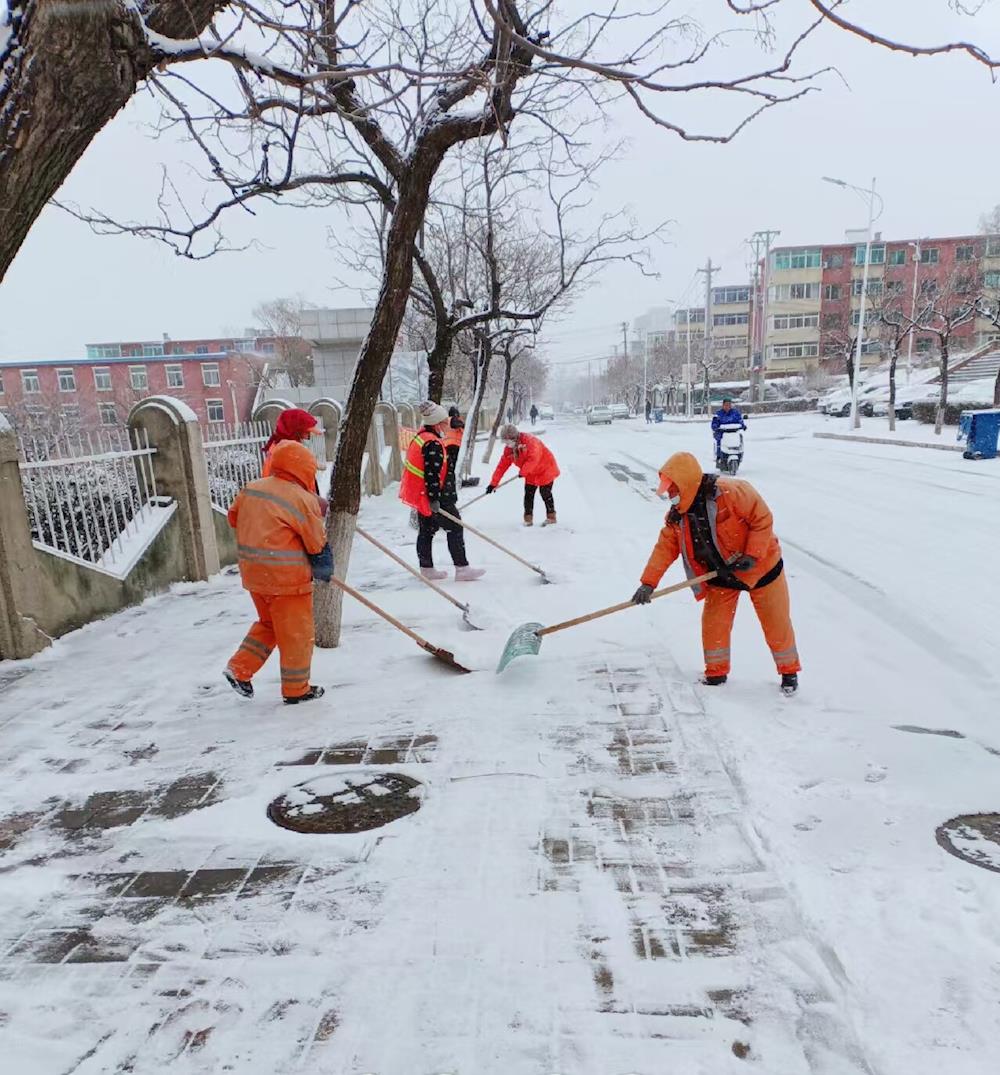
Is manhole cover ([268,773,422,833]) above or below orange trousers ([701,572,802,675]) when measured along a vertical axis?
below

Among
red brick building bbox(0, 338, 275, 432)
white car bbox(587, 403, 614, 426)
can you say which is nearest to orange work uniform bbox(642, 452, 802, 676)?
white car bbox(587, 403, 614, 426)

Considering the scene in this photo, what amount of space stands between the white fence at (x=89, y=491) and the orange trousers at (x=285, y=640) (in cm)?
242

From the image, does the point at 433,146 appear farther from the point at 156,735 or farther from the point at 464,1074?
the point at 464,1074

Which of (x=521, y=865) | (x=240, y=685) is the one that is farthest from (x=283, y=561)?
(x=521, y=865)

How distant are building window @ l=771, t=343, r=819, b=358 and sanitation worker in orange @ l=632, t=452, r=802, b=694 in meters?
67.2

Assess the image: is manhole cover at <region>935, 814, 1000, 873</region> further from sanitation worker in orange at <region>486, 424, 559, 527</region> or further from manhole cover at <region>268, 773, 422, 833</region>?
sanitation worker in orange at <region>486, 424, 559, 527</region>

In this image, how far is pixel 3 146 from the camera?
2.15 meters

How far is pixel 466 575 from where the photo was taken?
7.22m

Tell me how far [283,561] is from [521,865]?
2059mm

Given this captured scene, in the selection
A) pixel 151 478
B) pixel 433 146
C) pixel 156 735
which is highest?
pixel 433 146

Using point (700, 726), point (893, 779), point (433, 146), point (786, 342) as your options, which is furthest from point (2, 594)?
point (786, 342)

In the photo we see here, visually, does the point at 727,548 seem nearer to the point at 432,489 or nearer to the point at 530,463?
the point at 432,489

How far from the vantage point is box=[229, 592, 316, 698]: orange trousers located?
3994 millimetres

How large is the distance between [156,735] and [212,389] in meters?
51.7
